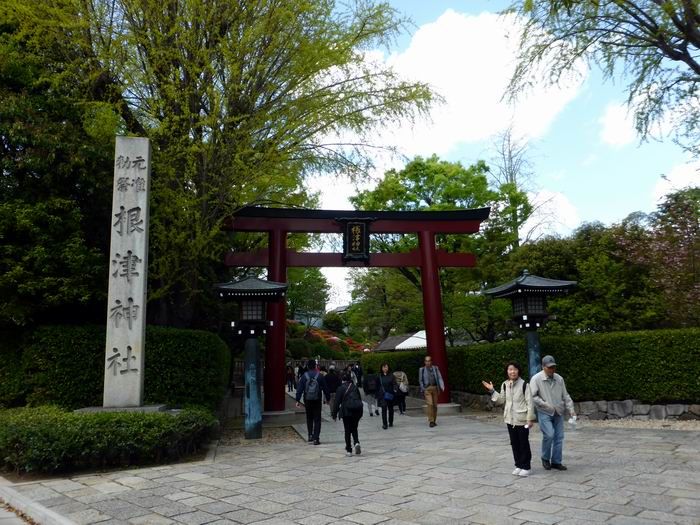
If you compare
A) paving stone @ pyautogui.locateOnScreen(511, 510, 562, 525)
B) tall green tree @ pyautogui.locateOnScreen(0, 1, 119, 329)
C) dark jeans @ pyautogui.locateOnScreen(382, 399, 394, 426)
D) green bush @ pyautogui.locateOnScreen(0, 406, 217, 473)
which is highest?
tall green tree @ pyautogui.locateOnScreen(0, 1, 119, 329)

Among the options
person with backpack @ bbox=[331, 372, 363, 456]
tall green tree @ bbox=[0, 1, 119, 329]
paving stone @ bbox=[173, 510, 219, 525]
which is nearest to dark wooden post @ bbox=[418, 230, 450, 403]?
person with backpack @ bbox=[331, 372, 363, 456]

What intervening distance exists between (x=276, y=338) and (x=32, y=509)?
8980 millimetres

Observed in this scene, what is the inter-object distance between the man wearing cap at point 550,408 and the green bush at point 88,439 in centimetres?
570

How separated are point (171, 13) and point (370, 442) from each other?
10234 mm

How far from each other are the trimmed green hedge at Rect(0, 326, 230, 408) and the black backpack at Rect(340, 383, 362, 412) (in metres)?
3.92

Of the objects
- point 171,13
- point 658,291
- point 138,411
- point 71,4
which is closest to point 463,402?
point 658,291

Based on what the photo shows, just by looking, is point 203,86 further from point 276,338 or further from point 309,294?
point 309,294

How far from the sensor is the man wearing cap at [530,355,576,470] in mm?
6629

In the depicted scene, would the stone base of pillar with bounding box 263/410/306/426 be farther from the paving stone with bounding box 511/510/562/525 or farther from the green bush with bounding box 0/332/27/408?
the paving stone with bounding box 511/510/562/525

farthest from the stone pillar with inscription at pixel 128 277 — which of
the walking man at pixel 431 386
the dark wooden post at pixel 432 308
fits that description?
the dark wooden post at pixel 432 308

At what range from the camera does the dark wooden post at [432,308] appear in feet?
51.3

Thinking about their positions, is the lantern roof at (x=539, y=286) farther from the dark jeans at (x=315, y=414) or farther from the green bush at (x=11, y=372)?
the green bush at (x=11, y=372)

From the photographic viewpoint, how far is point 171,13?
10.8m

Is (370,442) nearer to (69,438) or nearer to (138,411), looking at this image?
(138,411)
